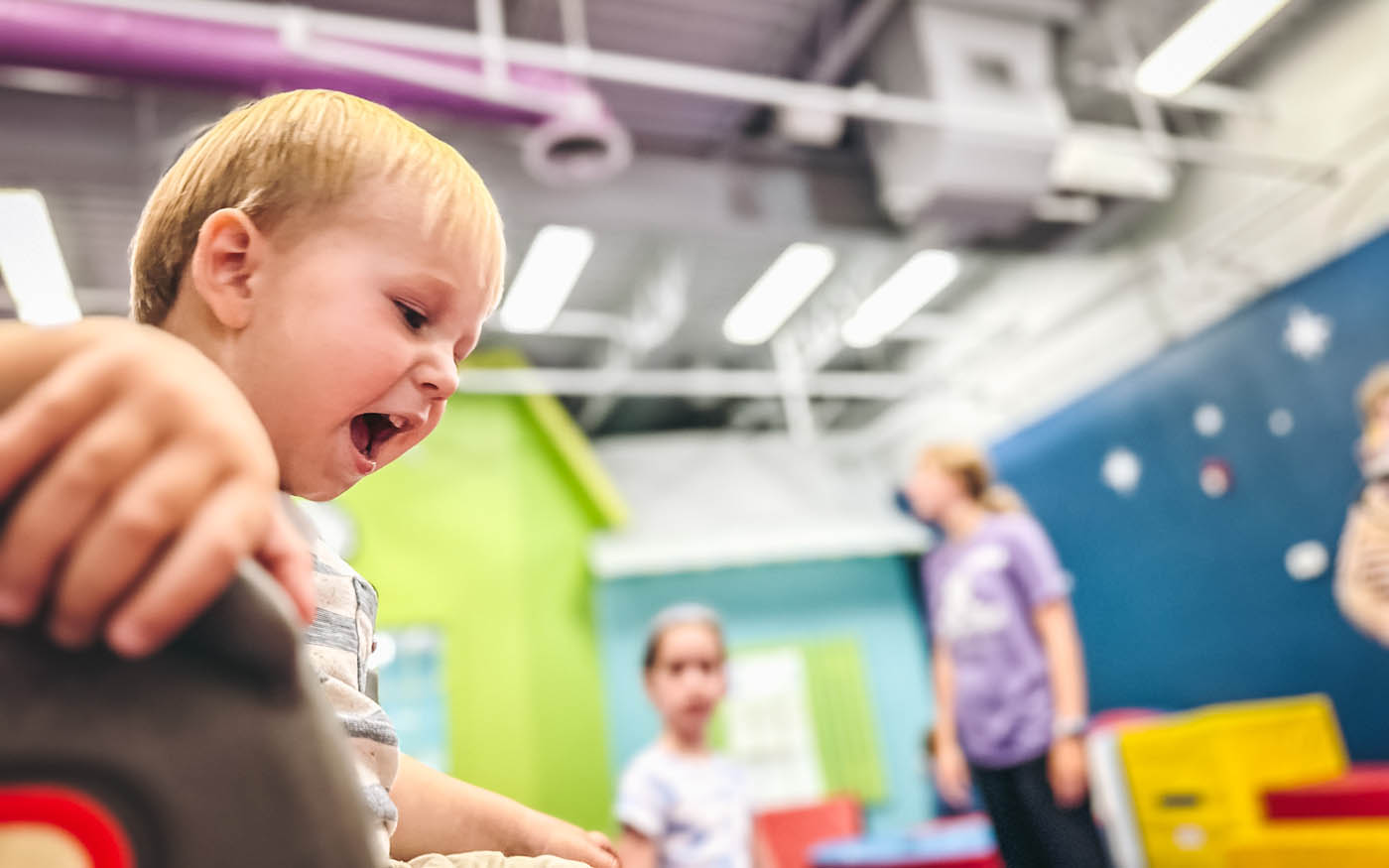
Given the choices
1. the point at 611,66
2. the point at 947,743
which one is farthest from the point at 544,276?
Answer: the point at 947,743

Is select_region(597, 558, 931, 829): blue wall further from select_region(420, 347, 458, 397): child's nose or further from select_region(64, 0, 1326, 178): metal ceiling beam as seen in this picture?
select_region(420, 347, 458, 397): child's nose

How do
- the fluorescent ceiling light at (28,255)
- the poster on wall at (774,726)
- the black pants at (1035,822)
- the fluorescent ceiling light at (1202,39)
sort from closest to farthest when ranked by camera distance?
the black pants at (1035,822) → the fluorescent ceiling light at (28,255) → the fluorescent ceiling light at (1202,39) → the poster on wall at (774,726)

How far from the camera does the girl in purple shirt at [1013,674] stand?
1.79m

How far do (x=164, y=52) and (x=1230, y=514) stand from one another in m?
4.67

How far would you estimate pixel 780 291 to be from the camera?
5414 millimetres

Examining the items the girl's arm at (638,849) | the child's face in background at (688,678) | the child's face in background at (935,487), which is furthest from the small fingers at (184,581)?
the child's face in background at (935,487)

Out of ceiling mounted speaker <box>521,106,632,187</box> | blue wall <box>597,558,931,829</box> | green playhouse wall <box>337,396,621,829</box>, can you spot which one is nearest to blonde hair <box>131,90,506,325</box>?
ceiling mounted speaker <box>521,106,632,187</box>

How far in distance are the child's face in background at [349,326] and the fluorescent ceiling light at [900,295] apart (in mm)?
4980

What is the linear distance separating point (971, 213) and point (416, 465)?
305cm

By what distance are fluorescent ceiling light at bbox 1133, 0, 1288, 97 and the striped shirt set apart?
3.90 meters

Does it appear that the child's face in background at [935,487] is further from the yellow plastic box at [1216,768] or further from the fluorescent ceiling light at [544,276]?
the fluorescent ceiling light at [544,276]

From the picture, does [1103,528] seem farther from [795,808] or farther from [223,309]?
[223,309]

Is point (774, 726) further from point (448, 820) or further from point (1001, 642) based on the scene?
point (448, 820)

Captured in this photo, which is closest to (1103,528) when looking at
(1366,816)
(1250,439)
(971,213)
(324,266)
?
(1250,439)
